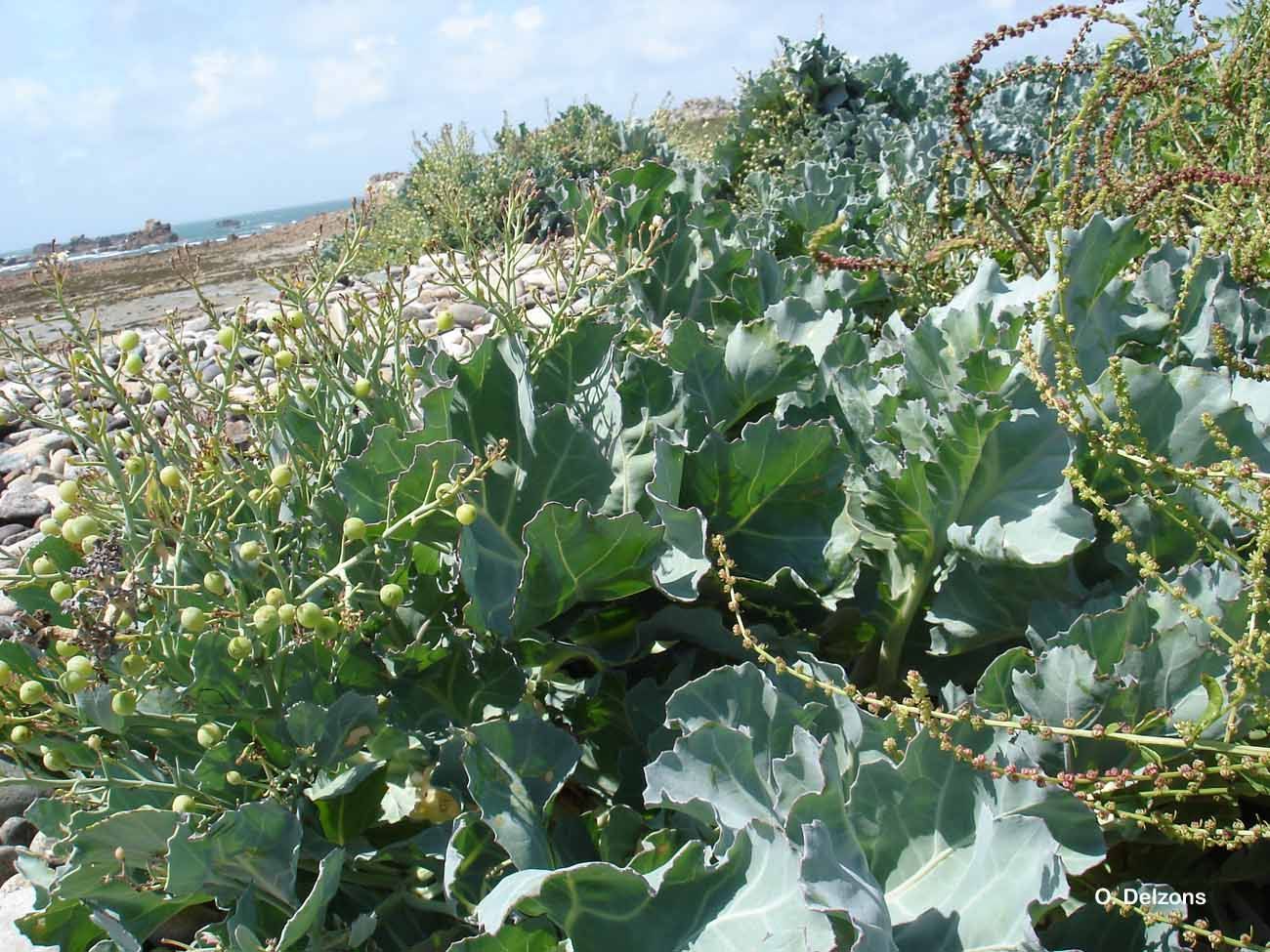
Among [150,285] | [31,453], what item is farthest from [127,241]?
[31,453]

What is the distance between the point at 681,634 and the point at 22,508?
352cm

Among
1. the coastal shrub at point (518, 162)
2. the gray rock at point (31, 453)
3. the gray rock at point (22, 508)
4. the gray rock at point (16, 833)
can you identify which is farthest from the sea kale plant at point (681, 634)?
the coastal shrub at point (518, 162)

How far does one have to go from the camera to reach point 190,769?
4.76ft

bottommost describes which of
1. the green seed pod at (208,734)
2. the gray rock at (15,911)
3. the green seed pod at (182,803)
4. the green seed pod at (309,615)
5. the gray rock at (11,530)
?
the gray rock at (15,911)

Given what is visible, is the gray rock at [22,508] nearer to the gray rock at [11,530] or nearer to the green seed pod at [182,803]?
the gray rock at [11,530]

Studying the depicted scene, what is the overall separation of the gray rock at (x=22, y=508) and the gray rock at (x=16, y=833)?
6.49 ft

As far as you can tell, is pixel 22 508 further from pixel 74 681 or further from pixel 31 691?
pixel 74 681

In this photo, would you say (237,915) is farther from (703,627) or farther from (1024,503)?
(1024,503)

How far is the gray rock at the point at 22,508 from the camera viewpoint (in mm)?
3936

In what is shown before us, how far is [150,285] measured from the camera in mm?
9922

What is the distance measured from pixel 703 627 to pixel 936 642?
408mm

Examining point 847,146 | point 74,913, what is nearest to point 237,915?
point 74,913

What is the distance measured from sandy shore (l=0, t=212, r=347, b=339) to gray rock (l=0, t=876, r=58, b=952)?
4.08m

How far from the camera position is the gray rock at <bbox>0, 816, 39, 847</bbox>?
7.41 ft
